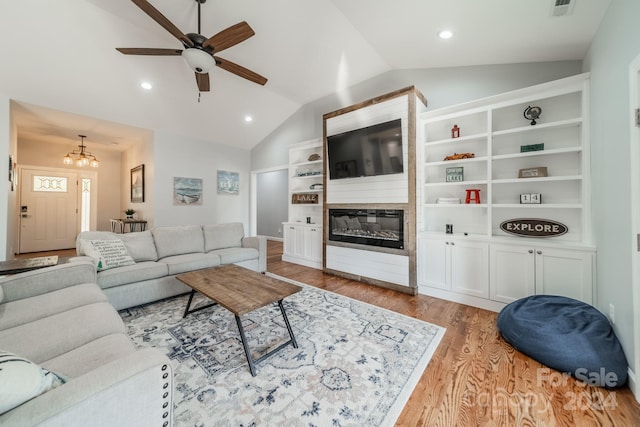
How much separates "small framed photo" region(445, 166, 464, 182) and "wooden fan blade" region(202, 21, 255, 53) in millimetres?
2802

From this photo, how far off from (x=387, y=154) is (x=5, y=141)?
5468mm

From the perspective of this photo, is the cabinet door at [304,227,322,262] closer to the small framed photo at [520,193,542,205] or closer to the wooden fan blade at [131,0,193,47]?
the small framed photo at [520,193,542,205]

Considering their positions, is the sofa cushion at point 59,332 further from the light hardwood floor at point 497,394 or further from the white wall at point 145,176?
the white wall at point 145,176

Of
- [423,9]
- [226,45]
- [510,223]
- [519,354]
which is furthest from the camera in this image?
[510,223]

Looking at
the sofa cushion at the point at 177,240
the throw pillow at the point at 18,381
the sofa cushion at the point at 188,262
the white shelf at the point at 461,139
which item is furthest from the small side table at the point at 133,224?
the white shelf at the point at 461,139

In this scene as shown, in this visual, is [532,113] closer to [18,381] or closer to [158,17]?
[158,17]

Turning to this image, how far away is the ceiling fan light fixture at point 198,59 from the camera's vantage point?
248 centimetres

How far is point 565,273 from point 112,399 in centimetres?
344

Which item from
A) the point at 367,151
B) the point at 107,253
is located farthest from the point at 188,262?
the point at 367,151

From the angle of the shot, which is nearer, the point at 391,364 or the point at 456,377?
the point at 456,377

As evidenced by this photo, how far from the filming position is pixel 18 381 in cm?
71

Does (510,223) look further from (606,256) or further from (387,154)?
(387,154)

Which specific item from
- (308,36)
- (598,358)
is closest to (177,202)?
(308,36)

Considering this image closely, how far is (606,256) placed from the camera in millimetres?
2006
